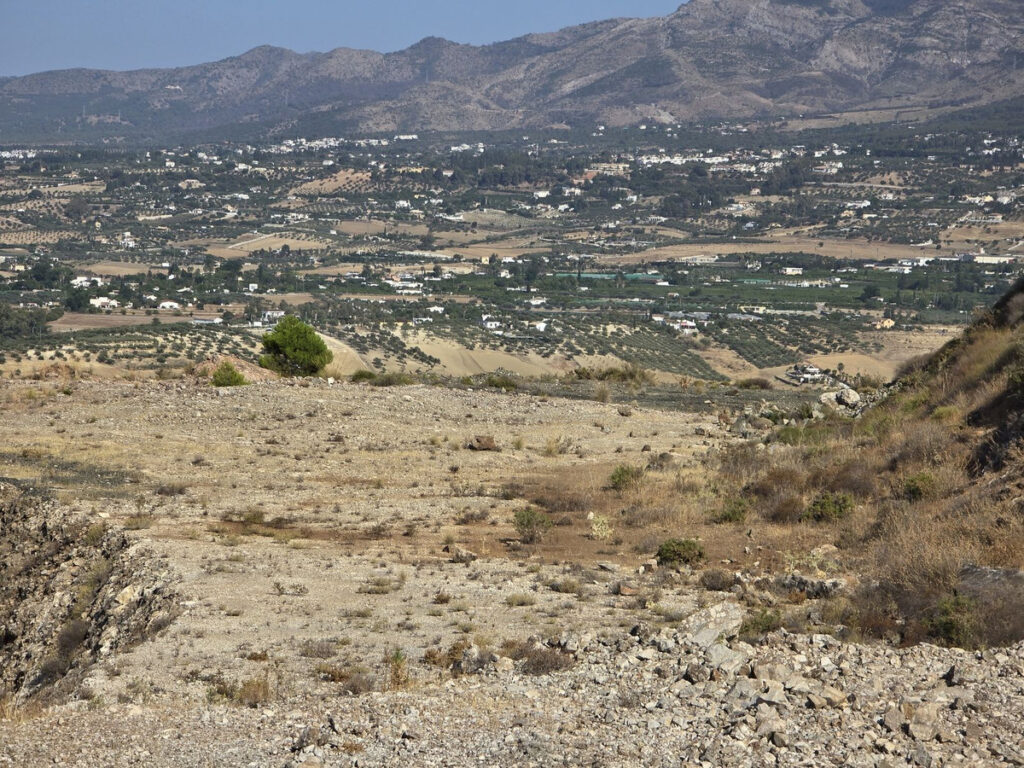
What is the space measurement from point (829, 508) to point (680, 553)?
9.41 ft

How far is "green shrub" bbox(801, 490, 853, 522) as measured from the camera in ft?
55.5

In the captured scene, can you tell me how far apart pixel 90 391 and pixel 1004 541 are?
23.0 metres

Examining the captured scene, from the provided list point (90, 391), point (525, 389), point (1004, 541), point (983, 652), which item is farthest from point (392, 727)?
Result: point (525, 389)

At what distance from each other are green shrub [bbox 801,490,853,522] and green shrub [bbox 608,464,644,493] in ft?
13.7

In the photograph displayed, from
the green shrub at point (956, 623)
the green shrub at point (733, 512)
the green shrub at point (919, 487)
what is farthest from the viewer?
the green shrub at point (733, 512)

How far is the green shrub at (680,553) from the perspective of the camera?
50.3ft

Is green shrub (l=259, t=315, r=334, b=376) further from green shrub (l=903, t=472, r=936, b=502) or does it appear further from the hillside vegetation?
green shrub (l=903, t=472, r=936, b=502)

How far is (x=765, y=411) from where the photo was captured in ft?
103

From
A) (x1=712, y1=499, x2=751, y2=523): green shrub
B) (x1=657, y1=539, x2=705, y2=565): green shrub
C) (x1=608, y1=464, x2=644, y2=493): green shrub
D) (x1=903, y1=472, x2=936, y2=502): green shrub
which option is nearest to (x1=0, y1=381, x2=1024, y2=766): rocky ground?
(x1=657, y1=539, x2=705, y2=565): green shrub

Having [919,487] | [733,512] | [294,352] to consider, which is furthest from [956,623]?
[294,352]

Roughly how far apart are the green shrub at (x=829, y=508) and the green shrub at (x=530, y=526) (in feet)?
12.2

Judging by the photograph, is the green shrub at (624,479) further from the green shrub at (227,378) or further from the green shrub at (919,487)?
the green shrub at (227,378)

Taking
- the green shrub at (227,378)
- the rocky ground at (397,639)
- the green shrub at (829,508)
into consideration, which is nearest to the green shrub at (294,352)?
the green shrub at (227,378)

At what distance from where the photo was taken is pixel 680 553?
15.4m
